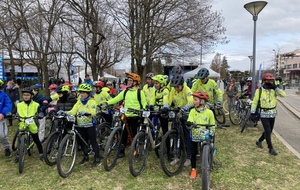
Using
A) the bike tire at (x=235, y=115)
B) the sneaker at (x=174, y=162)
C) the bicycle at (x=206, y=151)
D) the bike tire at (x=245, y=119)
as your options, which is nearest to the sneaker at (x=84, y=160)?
the sneaker at (x=174, y=162)

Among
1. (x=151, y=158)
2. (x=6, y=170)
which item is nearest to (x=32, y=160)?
(x=6, y=170)

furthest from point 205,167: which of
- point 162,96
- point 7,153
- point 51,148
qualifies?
point 7,153

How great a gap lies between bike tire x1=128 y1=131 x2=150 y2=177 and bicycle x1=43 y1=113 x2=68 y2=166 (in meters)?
1.52

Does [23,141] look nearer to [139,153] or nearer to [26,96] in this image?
[26,96]

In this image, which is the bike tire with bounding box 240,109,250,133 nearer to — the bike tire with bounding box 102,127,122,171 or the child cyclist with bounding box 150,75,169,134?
the child cyclist with bounding box 150,75,169,134

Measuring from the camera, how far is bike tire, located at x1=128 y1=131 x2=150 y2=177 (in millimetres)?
4444

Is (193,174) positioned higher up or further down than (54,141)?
further down

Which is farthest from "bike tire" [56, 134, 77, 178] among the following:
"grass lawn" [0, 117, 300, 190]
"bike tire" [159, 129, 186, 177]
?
"bike tire" [159, 129, 186, 177]

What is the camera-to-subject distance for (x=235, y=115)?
9727 mm

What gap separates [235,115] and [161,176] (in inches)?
238

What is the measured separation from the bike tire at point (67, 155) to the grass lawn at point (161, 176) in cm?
13

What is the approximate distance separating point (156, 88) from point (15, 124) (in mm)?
6134

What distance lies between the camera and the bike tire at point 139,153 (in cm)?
444

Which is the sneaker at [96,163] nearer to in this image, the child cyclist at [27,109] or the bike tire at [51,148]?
the bike tire at [51,148]
